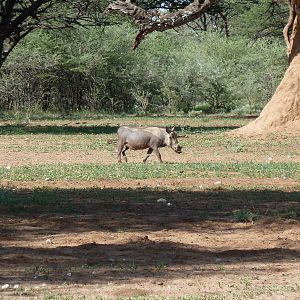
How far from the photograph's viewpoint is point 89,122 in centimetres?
3656

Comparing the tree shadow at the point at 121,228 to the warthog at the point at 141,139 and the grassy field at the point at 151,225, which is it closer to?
the grassy field at the point at 151,225

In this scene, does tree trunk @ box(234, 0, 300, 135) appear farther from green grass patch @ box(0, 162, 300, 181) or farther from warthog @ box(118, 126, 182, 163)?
warthog @ box(118, 126, 182, 163)

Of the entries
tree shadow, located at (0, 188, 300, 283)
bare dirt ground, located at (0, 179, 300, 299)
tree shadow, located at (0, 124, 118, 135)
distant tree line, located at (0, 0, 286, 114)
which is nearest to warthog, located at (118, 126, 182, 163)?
bare dirt ground, located at (0, 179, 300, 299)

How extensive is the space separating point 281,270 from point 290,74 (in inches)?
647

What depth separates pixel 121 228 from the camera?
1077cm

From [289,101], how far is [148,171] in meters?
8.28

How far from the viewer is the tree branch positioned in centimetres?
948

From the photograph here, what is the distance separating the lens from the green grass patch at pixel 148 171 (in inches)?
630

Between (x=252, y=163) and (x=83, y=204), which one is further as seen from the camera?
(x=252, y=163)

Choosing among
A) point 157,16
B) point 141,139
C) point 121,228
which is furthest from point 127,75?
point 157,16

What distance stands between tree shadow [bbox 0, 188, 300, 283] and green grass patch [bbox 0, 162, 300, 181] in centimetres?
182

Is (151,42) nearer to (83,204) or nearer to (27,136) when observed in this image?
(27,136)

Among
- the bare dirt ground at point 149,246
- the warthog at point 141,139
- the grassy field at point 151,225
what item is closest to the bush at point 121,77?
the grassy field at point 151,225

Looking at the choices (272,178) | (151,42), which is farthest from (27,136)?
(151,42)
